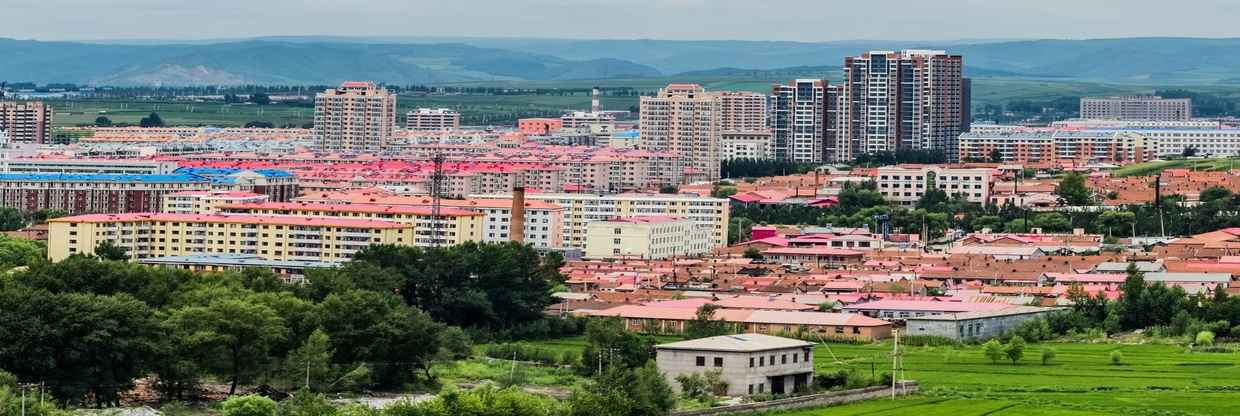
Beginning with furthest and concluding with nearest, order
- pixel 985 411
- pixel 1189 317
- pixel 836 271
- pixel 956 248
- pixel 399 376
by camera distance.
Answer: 1. pixel 956 248
2. pixel 836 271
3. pixel 1189 317
4. pixel 399 376
5. pixel 985 411

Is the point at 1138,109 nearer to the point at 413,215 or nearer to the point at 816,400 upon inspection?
the point at 413,215

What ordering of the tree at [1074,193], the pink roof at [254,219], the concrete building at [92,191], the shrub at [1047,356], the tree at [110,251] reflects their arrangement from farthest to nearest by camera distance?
the concrete building at [92,191] → the tree at [1074,193] → the pink roof at [254,219] → the tree at [110,251] → the shrub at [1047,356]

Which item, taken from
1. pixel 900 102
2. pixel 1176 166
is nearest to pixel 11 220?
pixel 1176 166

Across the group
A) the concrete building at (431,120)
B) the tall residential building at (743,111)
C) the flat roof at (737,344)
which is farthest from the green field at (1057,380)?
the concrete building at (431,120)

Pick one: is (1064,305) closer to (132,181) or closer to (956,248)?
(956,248)

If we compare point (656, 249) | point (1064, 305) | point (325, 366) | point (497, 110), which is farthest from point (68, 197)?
point (497, 110)

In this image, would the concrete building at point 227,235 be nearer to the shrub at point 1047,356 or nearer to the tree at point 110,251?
the tree at point 110,251
